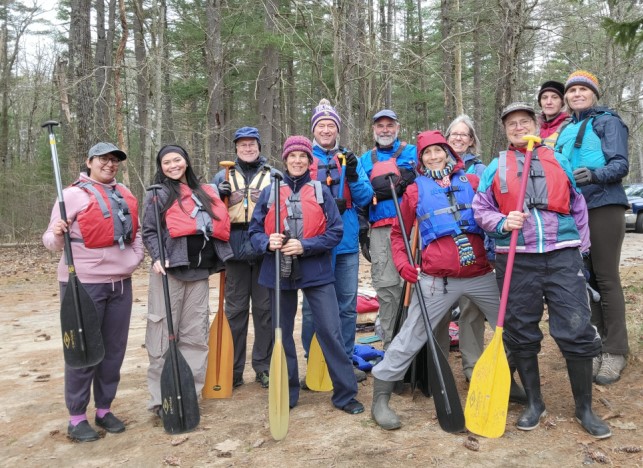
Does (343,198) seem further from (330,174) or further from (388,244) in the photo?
(388,244)

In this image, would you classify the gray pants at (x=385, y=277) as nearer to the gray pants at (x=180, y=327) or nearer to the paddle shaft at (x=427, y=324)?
the paddle shaft at (x=427, y=324)

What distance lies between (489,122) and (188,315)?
2905 centimetres

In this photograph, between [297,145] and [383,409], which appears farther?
[297,145]

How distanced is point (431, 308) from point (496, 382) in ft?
2.19

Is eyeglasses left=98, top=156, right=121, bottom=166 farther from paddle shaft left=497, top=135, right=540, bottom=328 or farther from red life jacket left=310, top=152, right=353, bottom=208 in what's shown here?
paddle shaft left=497, top=135, right=540, bottom=328

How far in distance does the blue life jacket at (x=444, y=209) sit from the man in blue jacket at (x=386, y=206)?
25.5 inches

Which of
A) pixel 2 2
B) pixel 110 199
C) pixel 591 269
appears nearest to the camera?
pixel 110 199

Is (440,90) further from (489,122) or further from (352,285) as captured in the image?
(352,285)

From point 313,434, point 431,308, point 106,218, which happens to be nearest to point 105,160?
point 106,218

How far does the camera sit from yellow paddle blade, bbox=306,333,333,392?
4430 mm

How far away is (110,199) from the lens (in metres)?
3.86

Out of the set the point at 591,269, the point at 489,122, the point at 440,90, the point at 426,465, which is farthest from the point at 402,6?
the point at 426,465

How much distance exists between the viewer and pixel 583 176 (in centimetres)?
367

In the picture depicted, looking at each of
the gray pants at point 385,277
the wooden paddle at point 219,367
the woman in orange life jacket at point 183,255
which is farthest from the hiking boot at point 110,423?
the gray pants at point 385,277
